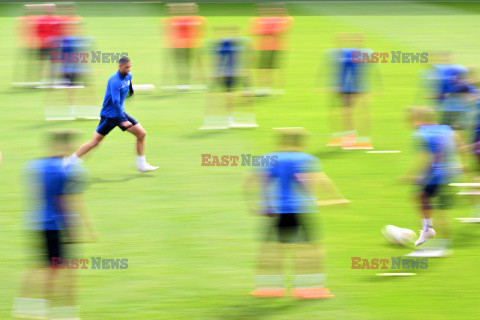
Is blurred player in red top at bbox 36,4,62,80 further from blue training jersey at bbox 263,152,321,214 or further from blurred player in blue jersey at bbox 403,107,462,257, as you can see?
blue training jersey at bbox 263,152,321,214

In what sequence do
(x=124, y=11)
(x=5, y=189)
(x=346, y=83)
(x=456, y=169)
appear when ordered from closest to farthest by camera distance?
(x=456, y=169)
(x=5, y=189)
(x=346, y=83)
(x=124, y=11)

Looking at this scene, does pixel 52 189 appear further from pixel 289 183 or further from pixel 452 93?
pixel 452 93

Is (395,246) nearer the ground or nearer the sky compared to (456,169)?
nearer the ground

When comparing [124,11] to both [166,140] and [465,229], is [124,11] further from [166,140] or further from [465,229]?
[465,229]

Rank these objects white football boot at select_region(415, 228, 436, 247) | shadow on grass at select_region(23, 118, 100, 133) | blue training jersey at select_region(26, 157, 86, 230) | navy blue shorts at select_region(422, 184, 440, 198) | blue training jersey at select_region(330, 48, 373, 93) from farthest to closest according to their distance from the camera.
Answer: shadow on grass at select_region(23, 118, 100, 133), blue training jersey at select_region(330, 48, 373, 93), white football boot at select_region(415, 228, 436, 247), navy blue shorts at select_region(422, 184, 440, 198), blue training jersey at select_region(26, 157, 86, 230)

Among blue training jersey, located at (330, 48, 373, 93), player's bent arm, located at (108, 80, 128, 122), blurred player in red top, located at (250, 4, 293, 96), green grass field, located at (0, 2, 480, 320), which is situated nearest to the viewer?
green grass field, located at (0, 2, 480, 320)

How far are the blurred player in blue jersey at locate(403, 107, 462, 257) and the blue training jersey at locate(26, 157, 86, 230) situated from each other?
14.6 feet

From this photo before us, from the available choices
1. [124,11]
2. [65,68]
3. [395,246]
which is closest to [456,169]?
[395,246]

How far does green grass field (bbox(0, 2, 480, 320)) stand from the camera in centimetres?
916

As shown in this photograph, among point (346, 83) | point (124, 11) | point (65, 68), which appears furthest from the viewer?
point (124, 11)

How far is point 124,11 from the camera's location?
33.3 metres

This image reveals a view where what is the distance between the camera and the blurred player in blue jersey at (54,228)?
27.0ft

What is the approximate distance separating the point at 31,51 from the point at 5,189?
8.54 metres

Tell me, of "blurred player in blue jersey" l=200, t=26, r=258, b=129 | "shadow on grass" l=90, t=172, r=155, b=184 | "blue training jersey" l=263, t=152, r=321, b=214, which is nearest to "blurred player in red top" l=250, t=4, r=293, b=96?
"blurred player in blue jersey" l=200, t=26, r=258, b=129
